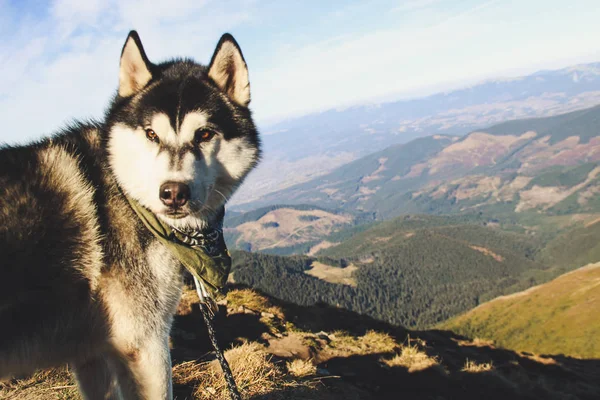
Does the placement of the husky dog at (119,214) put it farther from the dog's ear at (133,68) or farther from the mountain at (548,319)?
the mountain at (548,319)

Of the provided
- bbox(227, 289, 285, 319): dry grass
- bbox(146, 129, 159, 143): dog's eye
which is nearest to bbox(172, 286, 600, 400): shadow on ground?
bbox(227, 289, 285, 319): dry grass

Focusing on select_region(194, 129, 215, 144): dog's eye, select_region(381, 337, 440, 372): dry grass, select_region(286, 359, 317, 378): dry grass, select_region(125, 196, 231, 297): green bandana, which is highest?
select_region(194, 129, 215, 144): dog's eye

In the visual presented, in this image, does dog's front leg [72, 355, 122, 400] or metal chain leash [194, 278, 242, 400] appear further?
metal chain leash [194, 278, 242, 400]

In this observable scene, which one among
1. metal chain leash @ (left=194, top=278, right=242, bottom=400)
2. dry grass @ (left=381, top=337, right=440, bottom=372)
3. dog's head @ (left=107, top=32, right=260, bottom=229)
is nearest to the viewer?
dog's head @ (left=107, top=32, right=260, bottom=229)

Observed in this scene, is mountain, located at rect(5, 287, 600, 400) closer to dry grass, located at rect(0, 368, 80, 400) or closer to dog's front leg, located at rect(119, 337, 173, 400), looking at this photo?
dry grass, located at rect(0, 368, 80, 400)

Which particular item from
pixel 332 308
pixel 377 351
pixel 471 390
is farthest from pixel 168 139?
pixel 332 308

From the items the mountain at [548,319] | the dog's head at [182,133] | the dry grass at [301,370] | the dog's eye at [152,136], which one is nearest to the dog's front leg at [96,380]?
the dog's head at [182,133]

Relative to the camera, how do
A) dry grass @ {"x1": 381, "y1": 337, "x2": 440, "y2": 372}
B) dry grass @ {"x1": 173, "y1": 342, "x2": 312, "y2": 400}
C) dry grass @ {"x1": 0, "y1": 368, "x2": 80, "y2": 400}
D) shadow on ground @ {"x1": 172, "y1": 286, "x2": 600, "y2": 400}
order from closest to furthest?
1. dry grass @ {"x1": 0, "y1": 368, "x2": 80, "y2": 400}
2. dry grass @ {"x1": 173, "y1": 342, "x2": 312, "y2": 400}
3. shadow on ground @ {"x1": 172, "y1": 286, "x2": 600, "y2": 400}
4. dry grass @ {"x1": 381, "y1": 337, "x2": 440, "y2": 372}

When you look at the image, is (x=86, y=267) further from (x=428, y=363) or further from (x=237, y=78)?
(x=428, y=363)
